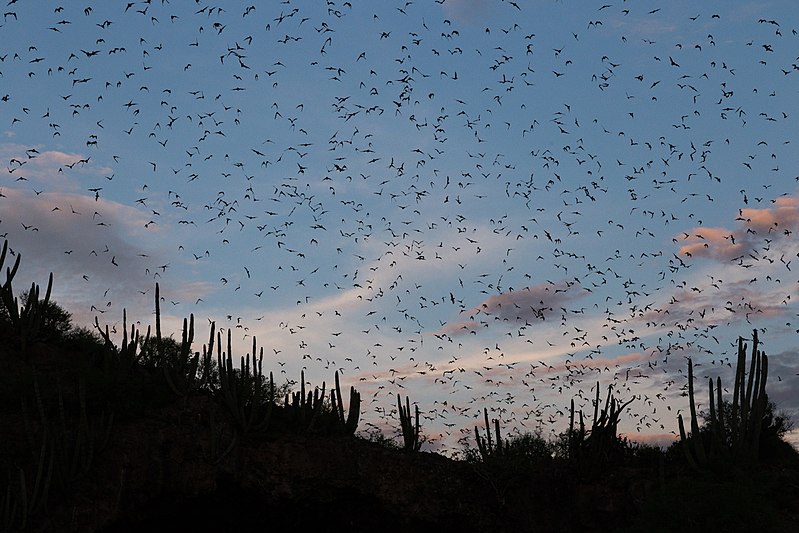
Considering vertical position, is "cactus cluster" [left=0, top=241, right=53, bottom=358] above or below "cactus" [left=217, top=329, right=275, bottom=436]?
above

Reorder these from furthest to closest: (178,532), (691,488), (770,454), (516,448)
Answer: (516,448), (770,454), (178,532), (691,488)

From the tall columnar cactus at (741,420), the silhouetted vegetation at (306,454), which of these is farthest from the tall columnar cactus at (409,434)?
the tall columnar cactus at (741,420)

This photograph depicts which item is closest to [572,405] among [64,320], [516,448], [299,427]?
[516,448]

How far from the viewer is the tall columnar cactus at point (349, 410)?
68.2 ft

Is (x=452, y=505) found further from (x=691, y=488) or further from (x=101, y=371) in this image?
(x=101, y=371)

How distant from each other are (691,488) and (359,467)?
7.36 m

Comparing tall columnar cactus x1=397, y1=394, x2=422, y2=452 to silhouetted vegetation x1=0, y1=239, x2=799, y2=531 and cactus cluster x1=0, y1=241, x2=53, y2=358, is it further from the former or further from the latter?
cactus cluster x1=0, y1=241, x2=53, y2=358

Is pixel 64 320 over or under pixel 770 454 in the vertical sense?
over

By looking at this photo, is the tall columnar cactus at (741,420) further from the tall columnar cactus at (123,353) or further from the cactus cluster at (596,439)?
the tall columnar cactus at (123,353)

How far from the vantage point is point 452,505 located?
20016 mm

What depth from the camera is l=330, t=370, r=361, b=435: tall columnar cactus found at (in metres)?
20.8

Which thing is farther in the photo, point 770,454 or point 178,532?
point 770,454

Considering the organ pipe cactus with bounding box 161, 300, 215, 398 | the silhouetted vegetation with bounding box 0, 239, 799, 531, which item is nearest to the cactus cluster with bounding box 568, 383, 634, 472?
the silhouetted vegetation with bounding box 0, 239, 799, 531

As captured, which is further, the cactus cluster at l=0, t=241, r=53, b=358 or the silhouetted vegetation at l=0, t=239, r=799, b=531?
the cactus cluster at l=0, t=241, r=53, b=358
